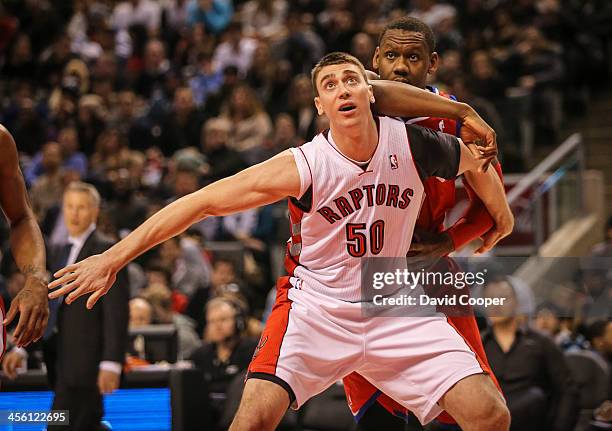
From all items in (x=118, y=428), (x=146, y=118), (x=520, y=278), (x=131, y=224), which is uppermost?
(x=146, y=118)

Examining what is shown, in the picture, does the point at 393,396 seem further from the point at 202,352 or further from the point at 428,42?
the point at 202,352

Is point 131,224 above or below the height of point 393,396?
above

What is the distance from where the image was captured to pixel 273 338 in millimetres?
4793

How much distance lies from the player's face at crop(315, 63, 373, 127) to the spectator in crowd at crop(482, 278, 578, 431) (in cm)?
269

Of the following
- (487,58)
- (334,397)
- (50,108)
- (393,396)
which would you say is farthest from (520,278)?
(50,108)

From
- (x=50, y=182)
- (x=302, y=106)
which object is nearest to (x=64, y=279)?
(x=50, y=182)

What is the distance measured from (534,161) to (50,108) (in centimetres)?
602

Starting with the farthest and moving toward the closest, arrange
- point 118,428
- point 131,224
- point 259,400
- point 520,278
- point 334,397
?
point 131,224
point 520,278
point 334,397
point 118,428
point 259,400

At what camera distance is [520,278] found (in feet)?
31.4

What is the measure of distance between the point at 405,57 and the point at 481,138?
0.60m

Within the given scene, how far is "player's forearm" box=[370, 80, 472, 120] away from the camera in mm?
4941

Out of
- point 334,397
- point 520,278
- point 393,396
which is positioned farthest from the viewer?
point 520,278

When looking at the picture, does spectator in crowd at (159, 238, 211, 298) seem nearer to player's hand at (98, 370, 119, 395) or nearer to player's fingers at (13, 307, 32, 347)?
player's hand at (98, 370, 119, 395)

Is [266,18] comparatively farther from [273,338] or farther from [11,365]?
[273,338]
